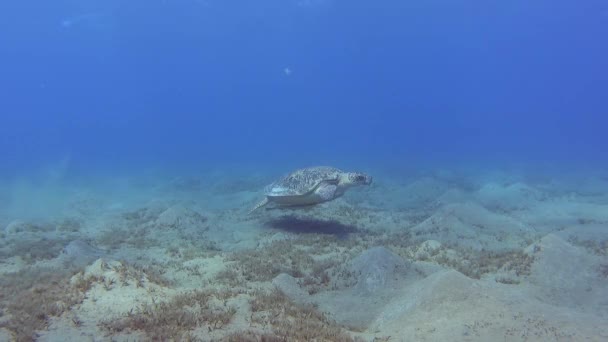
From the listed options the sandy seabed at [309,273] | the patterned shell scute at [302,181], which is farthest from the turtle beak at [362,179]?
the sandy seabed at [309,273]

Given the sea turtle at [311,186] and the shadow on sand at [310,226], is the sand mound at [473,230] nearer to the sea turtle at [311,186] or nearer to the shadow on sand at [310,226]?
the shadow on sand at [310,226]

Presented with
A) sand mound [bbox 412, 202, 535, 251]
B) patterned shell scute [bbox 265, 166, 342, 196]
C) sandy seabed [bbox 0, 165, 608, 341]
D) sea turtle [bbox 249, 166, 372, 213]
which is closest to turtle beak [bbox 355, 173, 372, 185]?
sea turtle [bbox 249, 166, 372, 213]

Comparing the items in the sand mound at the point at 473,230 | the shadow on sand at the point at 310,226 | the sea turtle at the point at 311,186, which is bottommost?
the sand mound at the point at 473,230

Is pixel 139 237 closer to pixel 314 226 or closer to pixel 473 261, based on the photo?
pixel 314 226

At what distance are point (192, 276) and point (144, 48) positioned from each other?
138 metres

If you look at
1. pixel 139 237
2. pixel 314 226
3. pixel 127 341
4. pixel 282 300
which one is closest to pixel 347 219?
pixel 314 226

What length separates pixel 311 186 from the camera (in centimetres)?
1283

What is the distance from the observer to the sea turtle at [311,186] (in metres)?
12.8

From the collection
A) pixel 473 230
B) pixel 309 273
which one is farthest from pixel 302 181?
pixel 473 230

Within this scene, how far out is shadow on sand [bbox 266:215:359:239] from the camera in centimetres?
1361

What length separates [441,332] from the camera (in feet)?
19.2

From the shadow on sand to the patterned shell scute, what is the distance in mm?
1459

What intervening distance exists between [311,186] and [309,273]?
3.73 metres

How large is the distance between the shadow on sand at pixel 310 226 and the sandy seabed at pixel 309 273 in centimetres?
7
